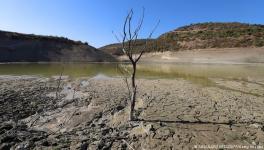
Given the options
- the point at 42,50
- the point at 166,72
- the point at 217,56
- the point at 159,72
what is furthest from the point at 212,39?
the point at 159,72

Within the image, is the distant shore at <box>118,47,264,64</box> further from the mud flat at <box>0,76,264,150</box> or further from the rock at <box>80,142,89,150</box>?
the rock at <box>80,142,89,150</box>

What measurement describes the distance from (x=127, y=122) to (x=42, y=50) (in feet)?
161

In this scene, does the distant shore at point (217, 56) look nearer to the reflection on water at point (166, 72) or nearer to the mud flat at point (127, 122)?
the reflection on water at point (166, 72)

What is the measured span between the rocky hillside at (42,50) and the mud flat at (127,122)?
3921 cm

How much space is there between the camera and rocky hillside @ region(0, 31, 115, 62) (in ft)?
160

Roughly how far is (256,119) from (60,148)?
5508 mm

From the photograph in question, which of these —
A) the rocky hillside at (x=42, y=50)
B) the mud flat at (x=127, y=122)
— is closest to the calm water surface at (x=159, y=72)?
the mud flat at (x=127, y=122)

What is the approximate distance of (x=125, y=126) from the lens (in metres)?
7.36

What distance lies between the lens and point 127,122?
25.4 ft

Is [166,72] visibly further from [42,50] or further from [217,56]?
[42,50]

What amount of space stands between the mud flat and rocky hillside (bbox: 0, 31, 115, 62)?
39211 mm

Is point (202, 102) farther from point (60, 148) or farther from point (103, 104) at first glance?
point (60, 148)

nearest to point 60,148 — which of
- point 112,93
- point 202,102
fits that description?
point 202,102

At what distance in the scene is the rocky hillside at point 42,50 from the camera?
1914 inches
